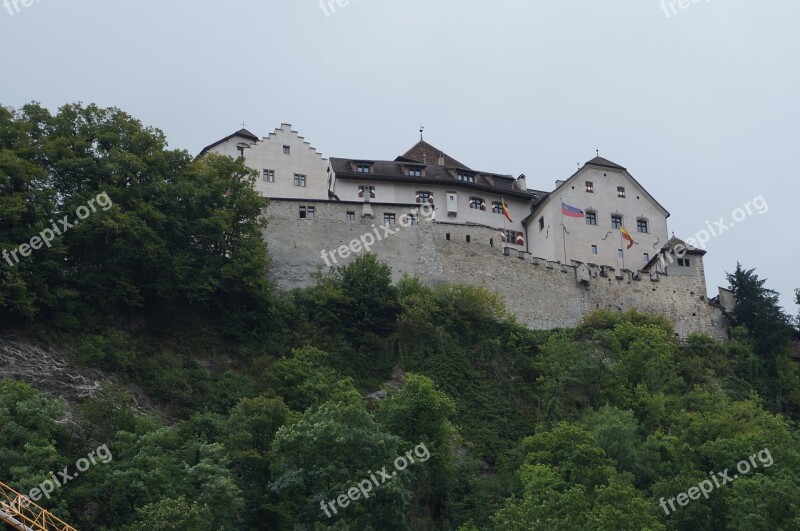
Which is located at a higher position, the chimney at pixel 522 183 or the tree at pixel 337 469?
the chimney at pixel 522 183

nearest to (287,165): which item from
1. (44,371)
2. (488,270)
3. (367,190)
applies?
(367,190)

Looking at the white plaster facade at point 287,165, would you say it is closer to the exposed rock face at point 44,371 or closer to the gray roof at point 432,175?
the gray roof at point 432,175

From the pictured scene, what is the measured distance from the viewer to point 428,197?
6178cm

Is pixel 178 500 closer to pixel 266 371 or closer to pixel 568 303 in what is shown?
pixel 266 371

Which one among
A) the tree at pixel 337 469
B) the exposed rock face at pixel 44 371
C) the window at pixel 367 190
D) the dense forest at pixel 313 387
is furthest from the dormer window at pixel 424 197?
the tree at pixel 337 469

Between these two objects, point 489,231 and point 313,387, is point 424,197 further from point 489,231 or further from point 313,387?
point 313,387

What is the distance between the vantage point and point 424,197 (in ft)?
202

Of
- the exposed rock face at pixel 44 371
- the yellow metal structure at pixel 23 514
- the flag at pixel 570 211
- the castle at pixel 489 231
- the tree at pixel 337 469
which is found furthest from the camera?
the flag at pixel 570 211

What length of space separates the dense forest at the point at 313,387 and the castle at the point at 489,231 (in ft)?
6.52

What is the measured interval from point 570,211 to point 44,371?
32297 millimetres

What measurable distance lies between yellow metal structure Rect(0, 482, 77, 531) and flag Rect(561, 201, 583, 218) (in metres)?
37.7

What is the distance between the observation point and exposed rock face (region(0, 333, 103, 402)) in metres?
40.0

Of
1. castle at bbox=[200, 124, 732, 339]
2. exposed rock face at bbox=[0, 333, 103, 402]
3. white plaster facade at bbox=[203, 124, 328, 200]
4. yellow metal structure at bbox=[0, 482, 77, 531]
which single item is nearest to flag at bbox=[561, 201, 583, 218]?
castle at bbox=[200, 124, 732, 339]

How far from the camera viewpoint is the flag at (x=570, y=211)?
207ft
